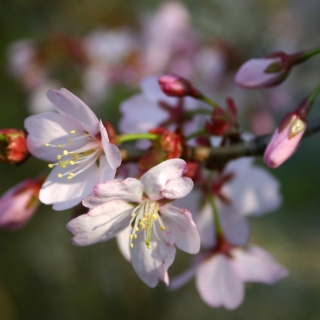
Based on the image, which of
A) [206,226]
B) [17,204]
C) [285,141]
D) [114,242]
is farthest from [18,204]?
[114,242]

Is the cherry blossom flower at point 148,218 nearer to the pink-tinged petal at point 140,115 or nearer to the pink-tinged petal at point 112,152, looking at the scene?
the pink-tinged petal at point 112,152

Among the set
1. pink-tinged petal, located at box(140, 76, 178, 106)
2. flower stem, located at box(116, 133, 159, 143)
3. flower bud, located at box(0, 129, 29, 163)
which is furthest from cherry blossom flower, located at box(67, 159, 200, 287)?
pink-tinged petal, located at box(140, 76, 178, 106)

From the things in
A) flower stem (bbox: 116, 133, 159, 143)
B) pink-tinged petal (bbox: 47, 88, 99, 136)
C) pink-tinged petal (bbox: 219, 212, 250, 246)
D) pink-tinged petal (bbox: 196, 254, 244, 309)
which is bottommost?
pink-tinged petal (bbox: 196, 254, 244, 309)

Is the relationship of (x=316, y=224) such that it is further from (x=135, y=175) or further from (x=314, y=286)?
(x=135, y=175)

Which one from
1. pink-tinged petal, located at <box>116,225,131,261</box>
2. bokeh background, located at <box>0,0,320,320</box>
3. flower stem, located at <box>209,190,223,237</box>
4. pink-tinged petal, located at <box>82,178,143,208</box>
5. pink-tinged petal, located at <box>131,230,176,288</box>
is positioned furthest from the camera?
bokeh background, located at <box>0,0,320,320</box>

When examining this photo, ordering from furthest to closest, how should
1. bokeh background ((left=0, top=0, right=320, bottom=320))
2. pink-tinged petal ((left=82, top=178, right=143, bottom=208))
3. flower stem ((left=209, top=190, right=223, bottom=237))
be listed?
bokeh background ((left=0, top=0, right=320, bottom=320)), flower stem ((left=209, top=190, right=223, bottom=237)), pink-tinged petal ((left=82, top=178, right=143, bottom=208))

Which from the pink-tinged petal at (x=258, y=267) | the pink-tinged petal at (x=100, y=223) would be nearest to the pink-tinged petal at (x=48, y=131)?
the pink-tinged petal at (x=100, y=223)

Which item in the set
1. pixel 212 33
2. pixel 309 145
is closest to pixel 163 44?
pixel 212 33

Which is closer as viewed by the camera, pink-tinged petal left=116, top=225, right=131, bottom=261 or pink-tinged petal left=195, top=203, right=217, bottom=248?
pink-tinged petal left=116, top=225, right=131, bottom=261

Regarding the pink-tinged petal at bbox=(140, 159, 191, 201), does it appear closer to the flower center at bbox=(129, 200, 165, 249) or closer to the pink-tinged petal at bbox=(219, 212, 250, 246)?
the flower center at bbox=(129, 200, 165, 249)
